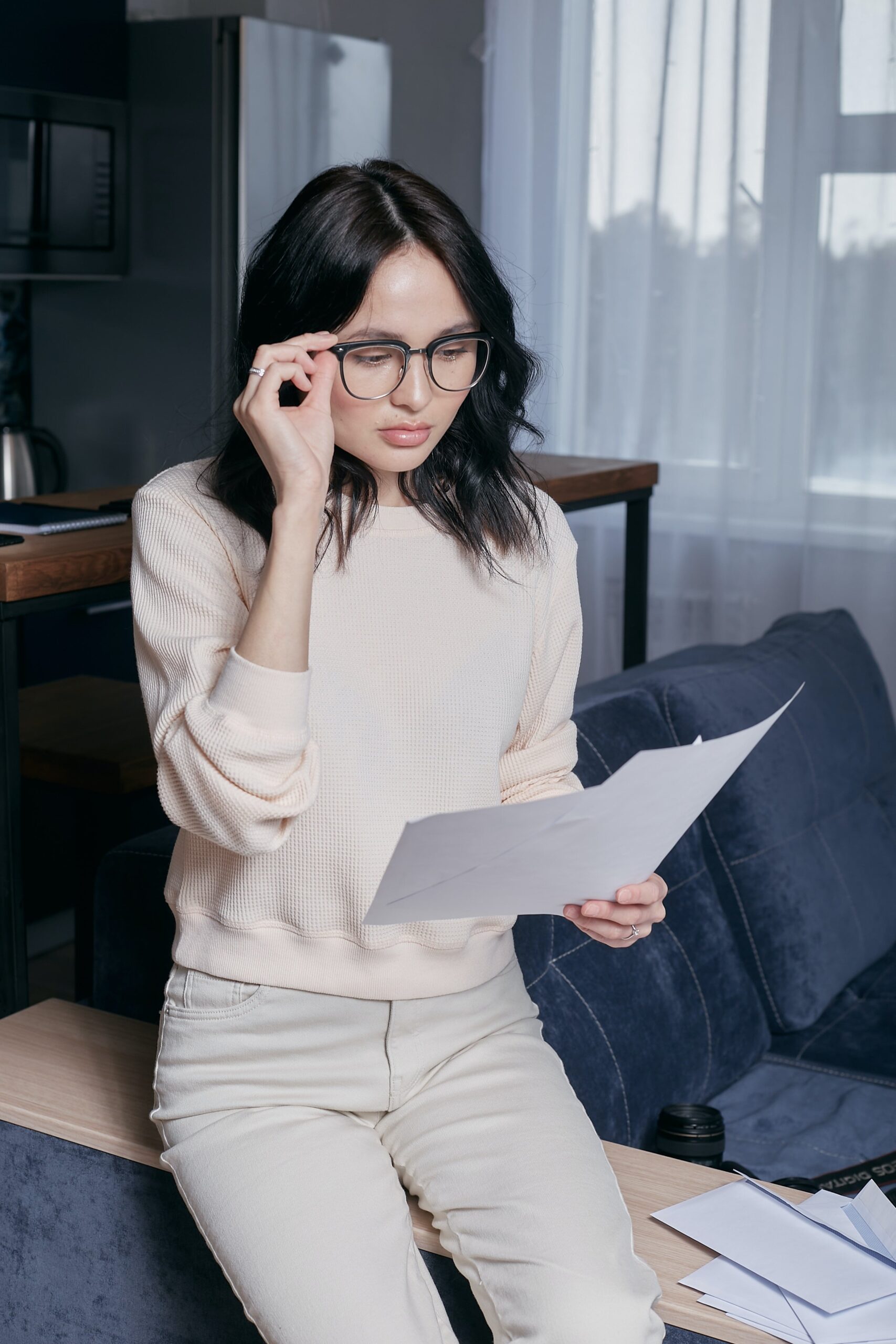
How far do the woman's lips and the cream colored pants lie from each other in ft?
1.50

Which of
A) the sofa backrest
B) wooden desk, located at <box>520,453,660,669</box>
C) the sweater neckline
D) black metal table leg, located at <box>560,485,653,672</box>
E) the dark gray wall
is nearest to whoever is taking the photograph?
the sweater neckline

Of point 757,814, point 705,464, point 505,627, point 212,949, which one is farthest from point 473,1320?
point 705,464

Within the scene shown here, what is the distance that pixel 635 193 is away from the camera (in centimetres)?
374

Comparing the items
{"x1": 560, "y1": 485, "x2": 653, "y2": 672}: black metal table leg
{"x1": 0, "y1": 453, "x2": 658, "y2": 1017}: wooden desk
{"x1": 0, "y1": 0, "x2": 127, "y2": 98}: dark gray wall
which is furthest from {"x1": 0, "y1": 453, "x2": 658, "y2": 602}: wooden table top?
{"x1": 0, "y1": 0, "x2": 127, "y2": 98}: dark gray wall

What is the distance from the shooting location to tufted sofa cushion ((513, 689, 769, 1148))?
62.6 inches

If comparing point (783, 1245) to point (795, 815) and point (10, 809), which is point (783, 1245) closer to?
point (10, 809)

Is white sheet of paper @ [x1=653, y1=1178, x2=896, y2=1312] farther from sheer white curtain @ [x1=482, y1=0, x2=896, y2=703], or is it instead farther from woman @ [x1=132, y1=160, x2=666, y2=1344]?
sheer white curtain @ [x1=482, y1=0, x2=896, y2=703]

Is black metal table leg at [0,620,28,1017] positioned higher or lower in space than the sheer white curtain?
lower

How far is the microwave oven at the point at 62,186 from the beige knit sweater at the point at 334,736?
2184 millimetres

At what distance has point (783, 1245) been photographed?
1.13 metres

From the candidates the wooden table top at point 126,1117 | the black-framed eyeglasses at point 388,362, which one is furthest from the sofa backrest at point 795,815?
the black-framed eyeglasses at point 388,362

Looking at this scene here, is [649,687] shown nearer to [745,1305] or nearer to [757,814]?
[757,814]

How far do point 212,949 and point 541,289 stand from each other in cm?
301

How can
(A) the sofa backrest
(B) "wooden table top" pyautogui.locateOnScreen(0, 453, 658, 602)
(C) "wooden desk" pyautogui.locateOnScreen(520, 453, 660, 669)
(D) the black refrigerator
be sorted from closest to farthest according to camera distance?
(B) "wooden table top" pyautogui.locateOnScreen(0, 453, 658, 602), (A) the sofa backrest, (C) "wooden desk" pyautogui.locateOnScreen(520, 453, 660, 669), (D) the black refrigerator
